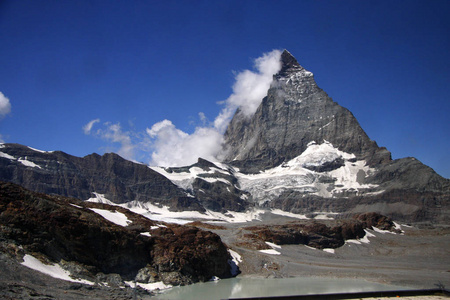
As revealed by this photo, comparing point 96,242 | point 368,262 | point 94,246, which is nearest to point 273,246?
point 368,262

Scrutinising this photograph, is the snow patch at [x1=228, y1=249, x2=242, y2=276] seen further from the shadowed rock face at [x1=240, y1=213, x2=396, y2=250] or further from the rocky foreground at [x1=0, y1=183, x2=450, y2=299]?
the shadowed rock face at [x1=240, y1=213, x2=396, y2=250]

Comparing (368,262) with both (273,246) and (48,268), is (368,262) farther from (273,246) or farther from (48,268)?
(48,268)

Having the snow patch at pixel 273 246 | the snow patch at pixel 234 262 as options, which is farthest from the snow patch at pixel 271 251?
the snow patch at pixel 234 262

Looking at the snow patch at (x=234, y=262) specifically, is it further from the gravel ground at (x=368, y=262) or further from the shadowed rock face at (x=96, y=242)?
the shadowed rock face at (x=96, y=242)

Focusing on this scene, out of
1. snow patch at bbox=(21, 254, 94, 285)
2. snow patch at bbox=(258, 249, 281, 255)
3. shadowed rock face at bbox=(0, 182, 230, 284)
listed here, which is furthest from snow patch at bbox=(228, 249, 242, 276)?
snow patch at bbox=(21, 254, 94, 285)

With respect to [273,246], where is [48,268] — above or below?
below

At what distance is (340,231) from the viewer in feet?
339

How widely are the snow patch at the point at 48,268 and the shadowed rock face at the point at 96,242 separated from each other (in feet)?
3.26

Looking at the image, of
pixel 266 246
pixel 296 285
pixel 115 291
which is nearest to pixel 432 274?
pixel 296 285

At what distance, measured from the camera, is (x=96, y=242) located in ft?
129

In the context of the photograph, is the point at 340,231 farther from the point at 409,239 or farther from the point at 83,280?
the point at 83,280

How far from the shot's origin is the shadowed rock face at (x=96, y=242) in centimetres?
3425

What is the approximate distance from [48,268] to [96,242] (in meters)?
7.17

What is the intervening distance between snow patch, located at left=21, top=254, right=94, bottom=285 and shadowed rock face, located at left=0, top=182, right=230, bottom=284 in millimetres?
993
